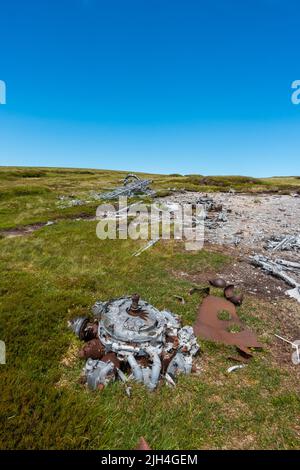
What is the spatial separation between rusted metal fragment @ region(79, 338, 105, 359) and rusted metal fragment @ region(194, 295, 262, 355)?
9.05ft

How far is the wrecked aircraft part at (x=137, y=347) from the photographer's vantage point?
565cm

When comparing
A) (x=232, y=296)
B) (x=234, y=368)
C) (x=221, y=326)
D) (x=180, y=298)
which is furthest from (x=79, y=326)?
(x=232, y=296)

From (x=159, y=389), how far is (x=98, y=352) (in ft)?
5.18

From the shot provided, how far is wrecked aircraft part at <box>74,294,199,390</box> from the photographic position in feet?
18.5

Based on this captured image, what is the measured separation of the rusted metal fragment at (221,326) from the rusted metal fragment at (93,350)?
276 cm

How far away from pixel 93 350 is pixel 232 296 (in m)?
5.23

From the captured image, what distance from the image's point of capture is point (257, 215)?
24.8 meters

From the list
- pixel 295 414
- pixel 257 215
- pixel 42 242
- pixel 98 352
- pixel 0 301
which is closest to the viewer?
pixel 295 414

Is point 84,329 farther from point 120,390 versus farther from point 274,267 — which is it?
point 274,267

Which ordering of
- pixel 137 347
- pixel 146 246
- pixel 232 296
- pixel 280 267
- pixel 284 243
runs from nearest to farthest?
pixel 137 347
pixel 232 296
pixel 280 267
pixel 146 246
pixel 284 243

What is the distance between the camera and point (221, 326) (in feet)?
26.0

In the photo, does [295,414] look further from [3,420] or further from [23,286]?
[23,286]
